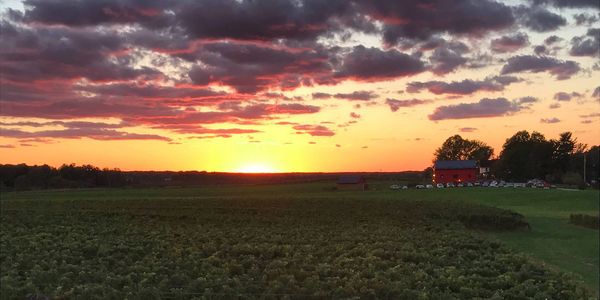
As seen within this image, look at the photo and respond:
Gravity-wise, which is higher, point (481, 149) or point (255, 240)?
point (481, 149)

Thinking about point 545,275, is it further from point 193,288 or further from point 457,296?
point 193,288

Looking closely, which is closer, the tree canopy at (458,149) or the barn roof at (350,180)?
the barn roof at (350,180)

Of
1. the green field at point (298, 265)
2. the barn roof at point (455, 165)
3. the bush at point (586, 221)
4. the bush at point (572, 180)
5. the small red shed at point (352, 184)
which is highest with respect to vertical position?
the barn roof at point (455, 165)

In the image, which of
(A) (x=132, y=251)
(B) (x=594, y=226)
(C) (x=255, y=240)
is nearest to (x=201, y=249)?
(A) (x=132, y=251)

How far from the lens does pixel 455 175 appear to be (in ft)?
430

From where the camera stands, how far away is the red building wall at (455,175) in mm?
130000

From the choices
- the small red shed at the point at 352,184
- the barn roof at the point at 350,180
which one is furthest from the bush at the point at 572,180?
the barn roof at the point at 350,180

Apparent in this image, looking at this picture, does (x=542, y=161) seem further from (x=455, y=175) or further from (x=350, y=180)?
(x=350, y=180)

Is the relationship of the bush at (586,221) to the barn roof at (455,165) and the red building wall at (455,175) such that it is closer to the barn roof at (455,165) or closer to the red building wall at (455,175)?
the red building wall at (455,175)

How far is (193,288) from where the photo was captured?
14156 millimetres

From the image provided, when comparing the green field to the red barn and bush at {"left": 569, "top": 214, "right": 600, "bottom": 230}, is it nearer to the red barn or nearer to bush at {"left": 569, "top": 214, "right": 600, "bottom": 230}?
bush at {"left": 569, "top": 214, "right": 600, "bottom": 230}

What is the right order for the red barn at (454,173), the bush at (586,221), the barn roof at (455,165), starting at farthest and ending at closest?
the barn roof at (455,165), the red barn at (454,173), the bush at (586,221)

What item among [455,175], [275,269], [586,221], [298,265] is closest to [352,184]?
[455,175]

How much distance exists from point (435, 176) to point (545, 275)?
11663 cm
